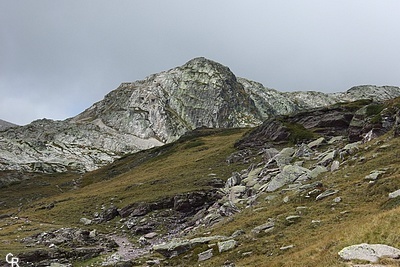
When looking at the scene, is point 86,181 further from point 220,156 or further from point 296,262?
point 296,262

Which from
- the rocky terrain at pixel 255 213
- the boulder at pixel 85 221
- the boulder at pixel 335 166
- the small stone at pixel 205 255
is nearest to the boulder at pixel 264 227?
the rocky terrain at pixel 255 213

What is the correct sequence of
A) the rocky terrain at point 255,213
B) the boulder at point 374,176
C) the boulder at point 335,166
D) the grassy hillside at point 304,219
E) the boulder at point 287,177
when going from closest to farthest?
the grassy hillside at point 304,219 → the rocky terrain at point 255,213 → the boulder at point 374,176 → the boulder at point 335,166 → the boulder at point 287,177

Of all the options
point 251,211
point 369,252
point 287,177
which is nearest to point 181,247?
point 251,211

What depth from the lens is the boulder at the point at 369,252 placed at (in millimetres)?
16734

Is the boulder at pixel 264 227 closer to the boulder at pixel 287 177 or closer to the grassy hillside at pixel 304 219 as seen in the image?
the grassy hillside at pixel 304 219

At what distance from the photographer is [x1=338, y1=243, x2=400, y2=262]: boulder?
1673 centimetres

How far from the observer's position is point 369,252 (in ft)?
56.6

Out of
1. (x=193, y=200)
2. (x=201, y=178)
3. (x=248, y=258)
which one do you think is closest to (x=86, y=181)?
(x=201, y=178)

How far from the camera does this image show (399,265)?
50.2 ft

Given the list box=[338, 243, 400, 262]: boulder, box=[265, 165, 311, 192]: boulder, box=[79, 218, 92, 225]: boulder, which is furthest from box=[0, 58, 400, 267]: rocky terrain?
box=[79, 218, 92, 225]: boulder

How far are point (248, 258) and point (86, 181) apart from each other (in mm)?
144349

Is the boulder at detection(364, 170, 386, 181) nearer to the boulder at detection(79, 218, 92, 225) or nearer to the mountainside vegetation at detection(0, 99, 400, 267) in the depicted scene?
the mountainside vegetation at detection(0, 99, 400, 267)

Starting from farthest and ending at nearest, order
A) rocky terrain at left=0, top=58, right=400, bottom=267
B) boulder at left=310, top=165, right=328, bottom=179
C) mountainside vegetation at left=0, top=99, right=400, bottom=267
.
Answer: boulder at left=310, top=165, right=328, bottom=179 < mountainside vegetation at left=0, top=99, right=400, bottom=267 < rocky terrain at left=0, top=58, right=400, bottom=267

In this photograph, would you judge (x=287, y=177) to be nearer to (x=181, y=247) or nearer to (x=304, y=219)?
(x=304, y=219)
